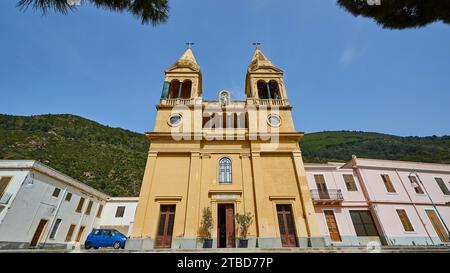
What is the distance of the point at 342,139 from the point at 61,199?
98699 mm

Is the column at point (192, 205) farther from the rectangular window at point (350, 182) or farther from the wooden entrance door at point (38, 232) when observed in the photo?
the wooden entrance door at point (38, 232)

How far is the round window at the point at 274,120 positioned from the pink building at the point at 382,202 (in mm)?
5628

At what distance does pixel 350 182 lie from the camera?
17922 mm

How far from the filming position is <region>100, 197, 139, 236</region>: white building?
2494 cm

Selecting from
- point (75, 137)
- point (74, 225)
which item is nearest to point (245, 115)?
point (74, 225)

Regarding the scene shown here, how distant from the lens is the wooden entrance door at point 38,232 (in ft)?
55.0

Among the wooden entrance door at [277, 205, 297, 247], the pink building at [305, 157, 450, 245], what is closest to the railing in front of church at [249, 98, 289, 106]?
the pink building at [305, 157, 450, 245]

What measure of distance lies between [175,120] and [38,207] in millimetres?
14312

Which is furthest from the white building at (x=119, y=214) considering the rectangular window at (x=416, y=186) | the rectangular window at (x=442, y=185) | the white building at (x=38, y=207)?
the rectangular window at (x=442, y=185)

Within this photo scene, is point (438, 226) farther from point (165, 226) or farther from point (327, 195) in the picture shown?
point (165, 226)

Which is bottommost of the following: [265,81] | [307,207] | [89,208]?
[307,207]

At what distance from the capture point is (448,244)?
15250mm

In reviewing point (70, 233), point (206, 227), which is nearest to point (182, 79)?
point (206, 227)
